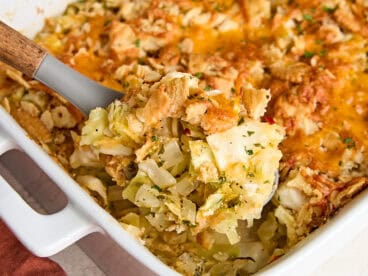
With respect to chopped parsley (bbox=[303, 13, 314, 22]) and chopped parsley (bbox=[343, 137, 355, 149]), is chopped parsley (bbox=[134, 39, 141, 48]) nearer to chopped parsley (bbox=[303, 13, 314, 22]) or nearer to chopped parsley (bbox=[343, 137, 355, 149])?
chopped parsley (bbox=[303, 13, 314, 22])

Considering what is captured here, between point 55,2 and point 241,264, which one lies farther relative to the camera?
point 55,2

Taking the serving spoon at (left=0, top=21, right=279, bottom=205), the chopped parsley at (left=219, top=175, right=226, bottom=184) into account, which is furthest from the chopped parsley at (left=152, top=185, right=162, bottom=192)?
the serving spoon at (left=0, top=21, right=279, bottom=205)

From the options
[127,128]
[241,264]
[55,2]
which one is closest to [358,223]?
[241,264]

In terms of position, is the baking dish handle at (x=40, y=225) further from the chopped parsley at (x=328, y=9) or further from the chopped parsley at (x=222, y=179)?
the chopped parsley at (x=328, y=9)

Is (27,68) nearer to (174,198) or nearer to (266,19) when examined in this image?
(174,198)

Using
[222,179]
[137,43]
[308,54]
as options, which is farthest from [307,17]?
[222,179]

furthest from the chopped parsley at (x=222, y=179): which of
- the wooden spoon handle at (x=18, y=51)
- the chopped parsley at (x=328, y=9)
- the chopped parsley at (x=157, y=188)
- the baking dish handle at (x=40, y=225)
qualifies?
the chopped parsley at (x=328, y=9)

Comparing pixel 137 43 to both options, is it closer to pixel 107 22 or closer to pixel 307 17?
pixel 107 22
